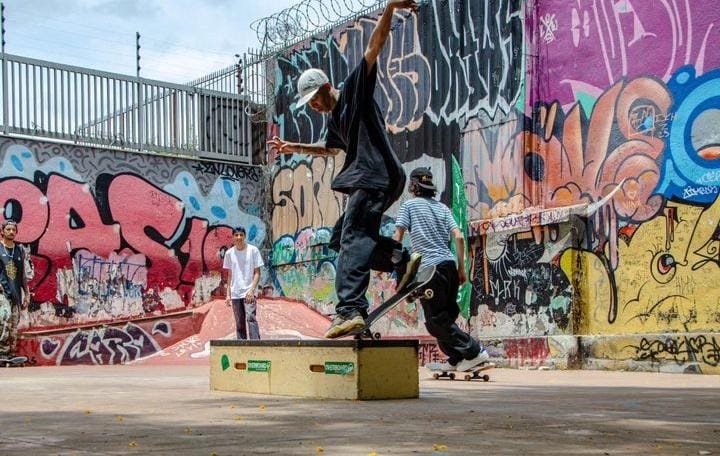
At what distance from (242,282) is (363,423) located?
9.42 meters

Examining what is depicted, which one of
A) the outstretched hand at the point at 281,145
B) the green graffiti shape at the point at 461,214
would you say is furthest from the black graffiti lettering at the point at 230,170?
the outstretched hand at the point at 281,145

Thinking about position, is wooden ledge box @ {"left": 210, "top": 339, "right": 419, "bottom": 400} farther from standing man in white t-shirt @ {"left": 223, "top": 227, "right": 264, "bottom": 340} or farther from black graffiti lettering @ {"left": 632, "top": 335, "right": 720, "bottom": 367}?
standing man in white t-shirt @ {"left": 223, "top": 227, "right": 264, "bottom": 340}

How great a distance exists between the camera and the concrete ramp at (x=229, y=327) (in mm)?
17359

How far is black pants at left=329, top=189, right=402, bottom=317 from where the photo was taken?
671 cm

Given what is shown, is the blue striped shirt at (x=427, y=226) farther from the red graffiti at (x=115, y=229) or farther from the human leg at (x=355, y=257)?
the red graffiti at (x=115, y=229)

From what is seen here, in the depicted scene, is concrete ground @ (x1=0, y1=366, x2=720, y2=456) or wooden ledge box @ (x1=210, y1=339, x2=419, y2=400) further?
wooden ledge box @ (x1=210, y1=339, x2=419, y2=400)

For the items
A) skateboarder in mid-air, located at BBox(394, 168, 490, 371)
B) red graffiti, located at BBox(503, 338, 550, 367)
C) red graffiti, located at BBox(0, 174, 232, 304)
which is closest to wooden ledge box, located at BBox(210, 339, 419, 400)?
skateboarder in mid-air, located at BBox(394, 168, 490, 371)

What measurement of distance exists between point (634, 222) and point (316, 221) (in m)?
8.09

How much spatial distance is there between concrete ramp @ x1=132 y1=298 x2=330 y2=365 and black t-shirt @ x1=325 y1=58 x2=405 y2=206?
1042cm

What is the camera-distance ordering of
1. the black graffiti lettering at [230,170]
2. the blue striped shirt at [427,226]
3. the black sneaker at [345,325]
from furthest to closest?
1. the black graffiti lettering at [230,170]
2. the blue striped shirt at [427,226]
3. the black sneaker at [345,325]

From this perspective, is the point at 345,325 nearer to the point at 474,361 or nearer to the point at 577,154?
the point at 474,361

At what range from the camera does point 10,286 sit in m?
15.6

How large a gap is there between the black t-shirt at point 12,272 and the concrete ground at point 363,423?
8.42 metres

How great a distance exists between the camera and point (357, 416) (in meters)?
5.31
